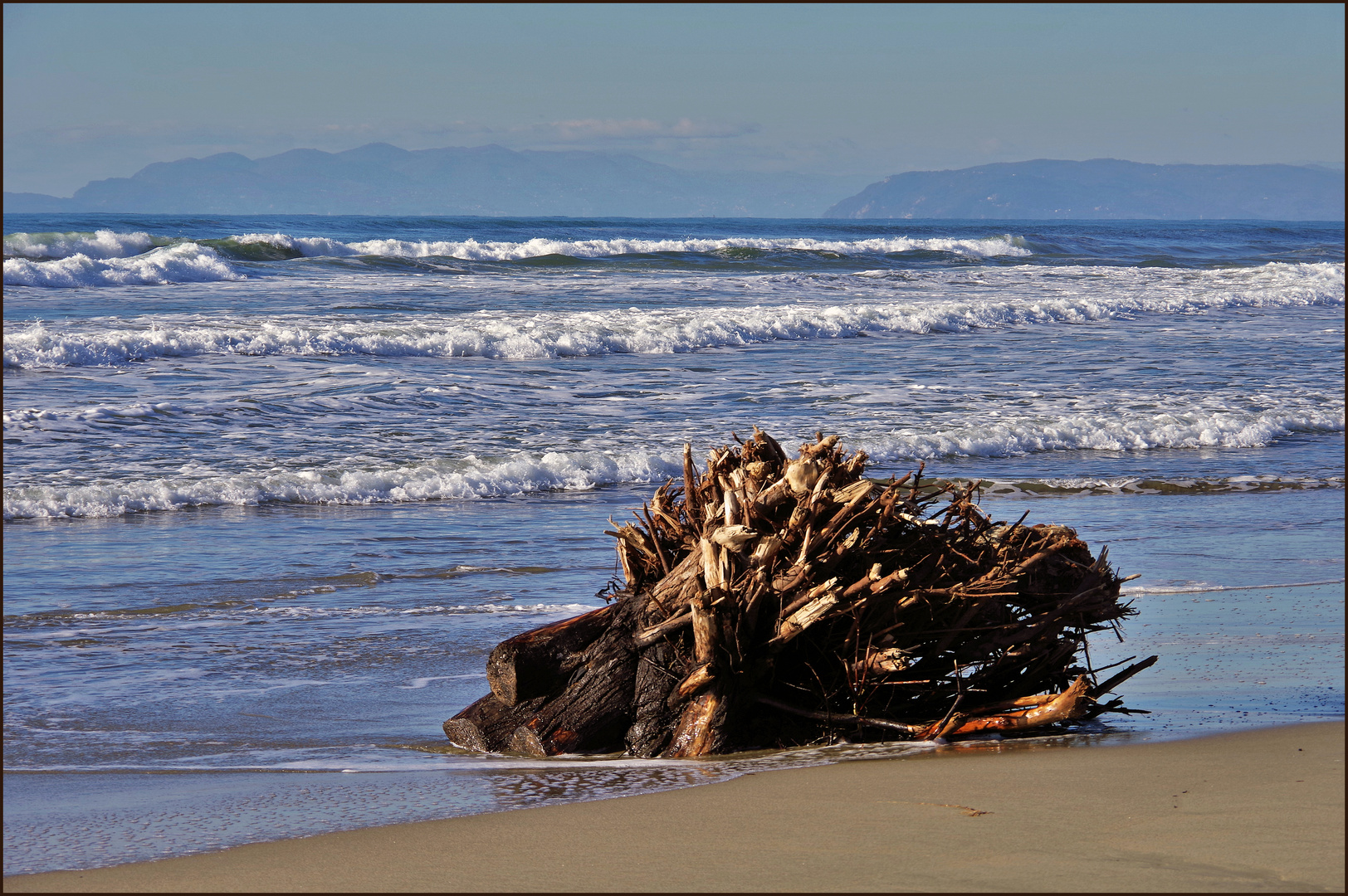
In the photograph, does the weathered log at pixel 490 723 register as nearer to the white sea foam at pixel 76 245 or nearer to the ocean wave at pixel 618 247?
the white sea foam at pixel 76 245

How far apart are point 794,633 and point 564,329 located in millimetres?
14627

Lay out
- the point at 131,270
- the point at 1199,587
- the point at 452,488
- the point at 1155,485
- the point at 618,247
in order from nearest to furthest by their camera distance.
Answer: the point at 1199,587 < the point at 452,488 < the point at 1155,485 < the point at 131,270 < the point at 618,247

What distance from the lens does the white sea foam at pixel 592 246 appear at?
34.9 meters

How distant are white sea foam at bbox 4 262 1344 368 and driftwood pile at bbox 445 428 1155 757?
42.1ft

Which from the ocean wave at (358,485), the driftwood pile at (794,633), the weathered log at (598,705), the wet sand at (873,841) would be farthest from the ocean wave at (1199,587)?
the ocean wave at (358,485)

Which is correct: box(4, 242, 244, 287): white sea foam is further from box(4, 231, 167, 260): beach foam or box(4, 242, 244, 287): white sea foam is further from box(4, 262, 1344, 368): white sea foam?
box(4, 231, 167, 260): beach foam

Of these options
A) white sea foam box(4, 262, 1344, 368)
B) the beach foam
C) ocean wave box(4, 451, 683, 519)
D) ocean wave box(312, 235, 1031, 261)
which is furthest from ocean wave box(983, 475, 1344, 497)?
the beach foam

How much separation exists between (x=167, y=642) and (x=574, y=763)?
2883 mm

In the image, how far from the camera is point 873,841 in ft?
10.1

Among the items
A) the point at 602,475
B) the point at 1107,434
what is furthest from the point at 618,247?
the point at 602,475

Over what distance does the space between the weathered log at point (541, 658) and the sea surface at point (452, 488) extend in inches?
12.5

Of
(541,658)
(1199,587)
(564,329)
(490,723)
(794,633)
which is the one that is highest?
(564,329)

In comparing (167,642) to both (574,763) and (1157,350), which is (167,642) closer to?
(574,763)

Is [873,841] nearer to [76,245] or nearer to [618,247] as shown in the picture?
[76,245]
